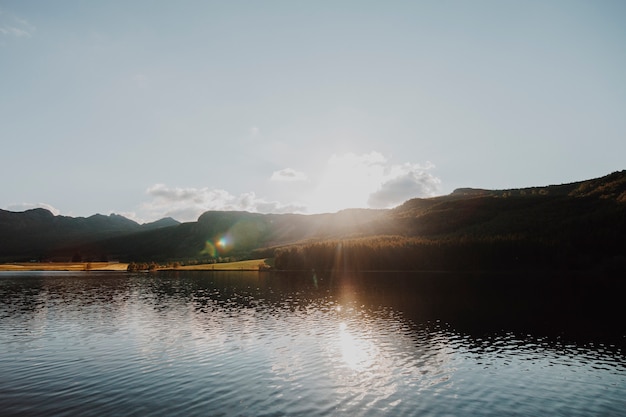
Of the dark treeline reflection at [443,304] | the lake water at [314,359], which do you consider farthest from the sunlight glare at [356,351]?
the dark treeline reflection at [443,304]

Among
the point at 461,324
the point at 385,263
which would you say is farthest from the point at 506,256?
the point at 461,324

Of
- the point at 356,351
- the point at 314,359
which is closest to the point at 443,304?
the point at 356,351

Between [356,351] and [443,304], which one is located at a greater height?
[356,351]

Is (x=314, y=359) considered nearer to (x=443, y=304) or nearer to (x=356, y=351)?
(x=356, y=351)

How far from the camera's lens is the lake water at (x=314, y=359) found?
1134 inches

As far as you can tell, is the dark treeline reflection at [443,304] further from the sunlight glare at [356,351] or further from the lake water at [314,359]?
the sunlight glare at [356,351]

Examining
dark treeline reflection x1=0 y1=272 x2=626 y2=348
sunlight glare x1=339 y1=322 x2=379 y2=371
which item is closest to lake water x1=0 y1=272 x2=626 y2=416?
sunlight glare x1=339 y1=322 x2=379 y2=371

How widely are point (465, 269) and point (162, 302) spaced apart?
13824 centimetres

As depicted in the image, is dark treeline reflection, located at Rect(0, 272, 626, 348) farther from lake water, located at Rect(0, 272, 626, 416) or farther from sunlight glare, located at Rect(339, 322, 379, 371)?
sunlight glare, located at Rect(339, 322, 379, 371)

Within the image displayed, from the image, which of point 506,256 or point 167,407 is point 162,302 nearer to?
point 167,407

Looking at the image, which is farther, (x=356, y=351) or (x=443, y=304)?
(x=443, y=304)

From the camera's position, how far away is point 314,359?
41.4 metres

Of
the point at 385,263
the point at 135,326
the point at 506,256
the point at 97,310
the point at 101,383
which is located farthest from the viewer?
the point at 385,263

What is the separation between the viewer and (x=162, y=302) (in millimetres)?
86688
